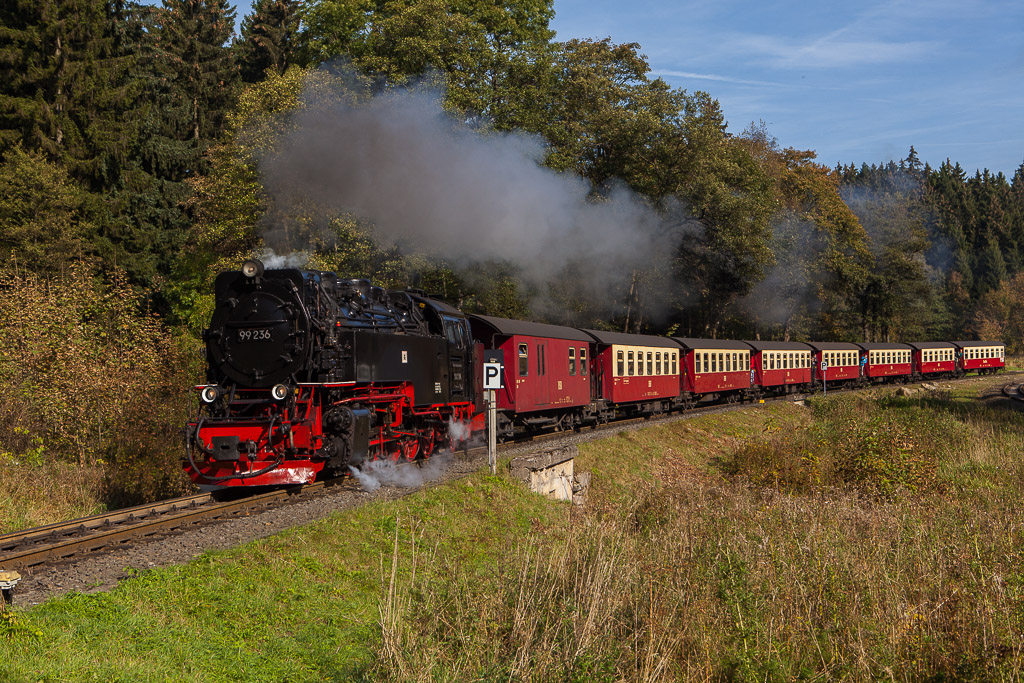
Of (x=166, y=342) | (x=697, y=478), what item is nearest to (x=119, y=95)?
(x=166, y=342)

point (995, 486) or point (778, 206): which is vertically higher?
point (778, 206)

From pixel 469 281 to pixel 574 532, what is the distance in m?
18.8

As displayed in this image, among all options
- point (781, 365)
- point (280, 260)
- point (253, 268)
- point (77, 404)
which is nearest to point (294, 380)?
point (253, 268)

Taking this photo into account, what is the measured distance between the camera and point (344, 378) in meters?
11.5

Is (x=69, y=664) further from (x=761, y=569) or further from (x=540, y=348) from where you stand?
(x=540, y=348)

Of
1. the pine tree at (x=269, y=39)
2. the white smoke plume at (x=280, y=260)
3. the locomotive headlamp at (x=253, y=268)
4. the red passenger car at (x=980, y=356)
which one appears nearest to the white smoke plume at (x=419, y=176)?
the white smoke plume at (x=280, y=260)

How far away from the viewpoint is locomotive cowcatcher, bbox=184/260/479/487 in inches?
427

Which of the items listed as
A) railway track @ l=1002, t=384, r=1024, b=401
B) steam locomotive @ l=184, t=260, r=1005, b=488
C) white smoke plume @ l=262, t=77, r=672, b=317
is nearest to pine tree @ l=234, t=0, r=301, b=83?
white smoke plume @ l=262, t=77, r=672, b=317

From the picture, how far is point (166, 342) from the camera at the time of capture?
17.4 meters

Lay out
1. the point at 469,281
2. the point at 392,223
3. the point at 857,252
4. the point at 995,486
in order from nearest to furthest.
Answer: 1. the point at 995,486
2. the point at 392,223
3. the point at 469,281
4. the point at 857,252

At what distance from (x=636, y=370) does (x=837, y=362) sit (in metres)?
20.1

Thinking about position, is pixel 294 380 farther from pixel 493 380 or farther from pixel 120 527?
pixel 493 380

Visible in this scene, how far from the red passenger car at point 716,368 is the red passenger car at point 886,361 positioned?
12926 mm

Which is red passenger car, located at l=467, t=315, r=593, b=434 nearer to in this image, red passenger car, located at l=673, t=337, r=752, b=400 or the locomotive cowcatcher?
the locomotive cowcatcher
